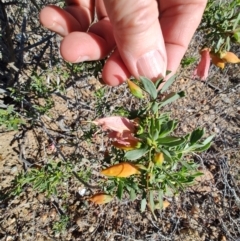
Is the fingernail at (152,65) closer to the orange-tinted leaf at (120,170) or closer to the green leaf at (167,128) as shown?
the green leaf at (167,128)

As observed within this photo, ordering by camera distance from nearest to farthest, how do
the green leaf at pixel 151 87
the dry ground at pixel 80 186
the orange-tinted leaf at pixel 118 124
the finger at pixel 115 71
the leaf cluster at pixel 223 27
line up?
the green leaf at pixel 151 87, the orange-tinted leaf at pixel 118 124, the finger at pixel 115 71, the leaf cluster at pixel 223 27, the dry ground at pixel 80 186

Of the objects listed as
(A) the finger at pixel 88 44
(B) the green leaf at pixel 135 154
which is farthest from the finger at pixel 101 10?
(B) the green leaf at pixel 135 154

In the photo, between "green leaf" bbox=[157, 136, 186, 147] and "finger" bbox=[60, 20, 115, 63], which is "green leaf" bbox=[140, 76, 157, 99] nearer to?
"green leaf" bbox=[157, 136, 186, 147]

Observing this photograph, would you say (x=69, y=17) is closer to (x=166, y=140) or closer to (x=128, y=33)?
(x=128, y=33)

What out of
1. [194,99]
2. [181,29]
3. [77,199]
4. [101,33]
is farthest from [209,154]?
[101,33]

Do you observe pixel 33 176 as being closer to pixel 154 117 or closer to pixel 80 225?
pixel 80 225
